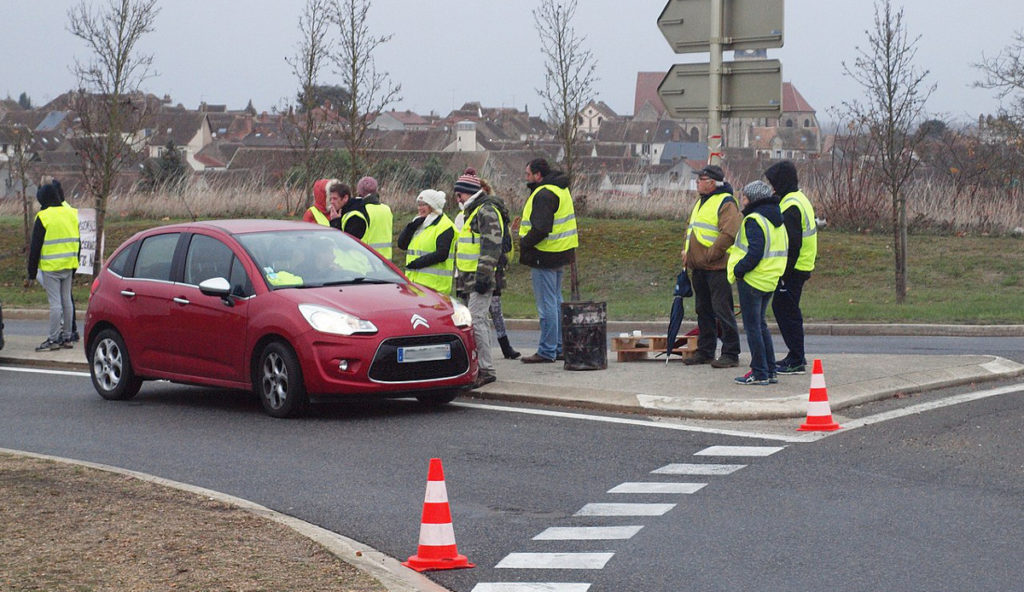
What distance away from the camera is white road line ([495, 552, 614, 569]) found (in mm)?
6844

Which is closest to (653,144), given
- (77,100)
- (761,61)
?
(77,100)

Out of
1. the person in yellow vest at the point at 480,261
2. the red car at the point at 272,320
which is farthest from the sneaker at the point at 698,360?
the red car at the point at 272,320

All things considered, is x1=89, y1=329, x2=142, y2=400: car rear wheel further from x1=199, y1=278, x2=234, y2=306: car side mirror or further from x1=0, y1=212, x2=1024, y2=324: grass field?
x1=0, y1=212, x2=1024, y2=324: grass field

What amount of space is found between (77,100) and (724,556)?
75.9 feet

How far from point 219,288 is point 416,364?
6.04 feet

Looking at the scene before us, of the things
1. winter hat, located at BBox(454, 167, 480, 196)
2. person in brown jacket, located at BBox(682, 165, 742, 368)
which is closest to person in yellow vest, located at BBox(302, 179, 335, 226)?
winter hat, located at BBox(454, 167, 480, 196)

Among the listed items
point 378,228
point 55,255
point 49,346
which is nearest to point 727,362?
point 378,228

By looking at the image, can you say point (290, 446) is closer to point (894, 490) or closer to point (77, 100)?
point (894, 490)

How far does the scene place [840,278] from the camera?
25047 millimetres

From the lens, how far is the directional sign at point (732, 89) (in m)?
13.0

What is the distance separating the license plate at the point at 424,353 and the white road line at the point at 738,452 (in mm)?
2725

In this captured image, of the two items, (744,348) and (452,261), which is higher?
(452,261)

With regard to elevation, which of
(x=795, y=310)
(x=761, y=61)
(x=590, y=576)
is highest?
(x=761, y=61)

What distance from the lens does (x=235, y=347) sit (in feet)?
38.9
